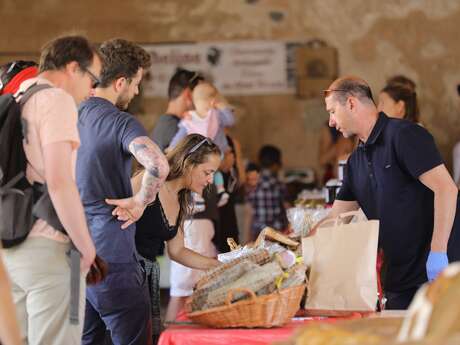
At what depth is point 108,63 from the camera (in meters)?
4.34

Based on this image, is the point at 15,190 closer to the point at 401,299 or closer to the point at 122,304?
the point at 122,304

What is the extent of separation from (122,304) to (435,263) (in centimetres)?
128

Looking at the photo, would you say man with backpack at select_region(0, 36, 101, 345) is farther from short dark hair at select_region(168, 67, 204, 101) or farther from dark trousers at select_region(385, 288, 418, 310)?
short dark hair at select_region(168, 67, 204, 101)

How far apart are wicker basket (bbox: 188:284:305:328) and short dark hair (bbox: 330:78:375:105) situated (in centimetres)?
120

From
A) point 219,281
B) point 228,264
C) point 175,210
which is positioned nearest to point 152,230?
point 175,210

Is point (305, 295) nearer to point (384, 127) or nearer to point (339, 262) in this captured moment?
point (339, 262)

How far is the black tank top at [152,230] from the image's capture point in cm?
449

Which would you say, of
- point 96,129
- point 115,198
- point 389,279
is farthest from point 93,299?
point 389,279

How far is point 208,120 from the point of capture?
273 inches

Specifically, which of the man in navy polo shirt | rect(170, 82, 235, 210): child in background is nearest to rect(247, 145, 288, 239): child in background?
rect(170, 82, 235, 210): child in background

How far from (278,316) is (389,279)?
1051mm

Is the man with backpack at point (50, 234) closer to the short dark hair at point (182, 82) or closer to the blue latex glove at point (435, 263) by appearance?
the blue latex glove at point (435, 263)

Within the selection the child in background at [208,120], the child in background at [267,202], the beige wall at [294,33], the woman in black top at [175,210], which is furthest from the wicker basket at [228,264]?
the beige wall at [294,33]

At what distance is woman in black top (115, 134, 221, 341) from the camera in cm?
450
